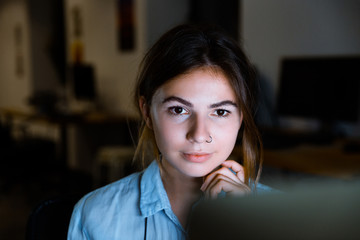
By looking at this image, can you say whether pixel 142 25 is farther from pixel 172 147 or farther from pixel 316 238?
pixel 316 238

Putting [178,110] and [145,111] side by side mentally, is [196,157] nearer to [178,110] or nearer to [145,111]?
[178,110]

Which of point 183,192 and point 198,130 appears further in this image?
point 183,192

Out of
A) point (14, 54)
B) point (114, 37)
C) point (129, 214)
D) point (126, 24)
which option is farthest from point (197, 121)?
point (14, 54)

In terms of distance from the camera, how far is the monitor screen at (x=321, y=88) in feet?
7.11

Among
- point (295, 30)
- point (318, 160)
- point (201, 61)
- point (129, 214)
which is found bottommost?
point (318, 160)

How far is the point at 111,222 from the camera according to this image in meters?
0.86

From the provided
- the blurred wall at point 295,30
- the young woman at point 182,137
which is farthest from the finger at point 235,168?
the blurred wall at point 295,30

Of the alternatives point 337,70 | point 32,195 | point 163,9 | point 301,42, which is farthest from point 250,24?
point 32,195

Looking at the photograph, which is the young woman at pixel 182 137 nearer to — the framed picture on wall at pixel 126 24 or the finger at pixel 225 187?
the finger at pixel 225 187

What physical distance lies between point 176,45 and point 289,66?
5.93 ft

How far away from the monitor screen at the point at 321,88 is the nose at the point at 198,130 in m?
1.67

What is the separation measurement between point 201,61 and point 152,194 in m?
0.32

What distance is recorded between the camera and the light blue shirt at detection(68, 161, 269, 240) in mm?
853

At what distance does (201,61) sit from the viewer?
810mm
